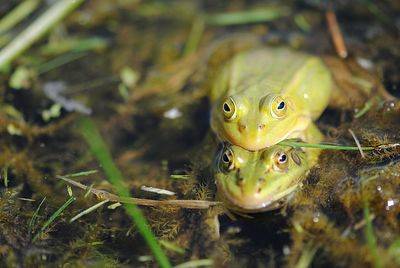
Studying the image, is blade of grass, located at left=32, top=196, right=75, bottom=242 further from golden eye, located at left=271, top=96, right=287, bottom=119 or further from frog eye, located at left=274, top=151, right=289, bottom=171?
golden eye, located at left=271, top=96, right=287, bottom=119

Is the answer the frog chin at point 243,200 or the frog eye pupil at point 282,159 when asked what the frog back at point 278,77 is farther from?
the frog chin at point 243,200

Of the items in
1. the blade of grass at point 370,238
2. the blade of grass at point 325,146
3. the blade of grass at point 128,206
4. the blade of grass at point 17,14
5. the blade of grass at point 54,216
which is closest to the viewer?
the blade of grass at point 370,238

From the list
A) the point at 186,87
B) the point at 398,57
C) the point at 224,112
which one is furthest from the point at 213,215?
the point at 398,57

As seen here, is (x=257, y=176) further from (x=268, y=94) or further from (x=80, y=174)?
(x=80, y=174)

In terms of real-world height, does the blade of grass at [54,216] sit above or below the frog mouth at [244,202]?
above

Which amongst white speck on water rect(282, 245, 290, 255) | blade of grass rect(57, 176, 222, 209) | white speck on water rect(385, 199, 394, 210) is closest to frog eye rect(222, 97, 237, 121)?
blade of grass rect(57, 176, 222, 209)

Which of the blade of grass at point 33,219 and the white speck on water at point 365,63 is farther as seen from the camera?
the white speck on water at point 365,63

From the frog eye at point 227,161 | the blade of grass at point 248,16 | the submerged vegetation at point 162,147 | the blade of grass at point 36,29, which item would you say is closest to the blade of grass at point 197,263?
the submerged vegetation at point 162,147
